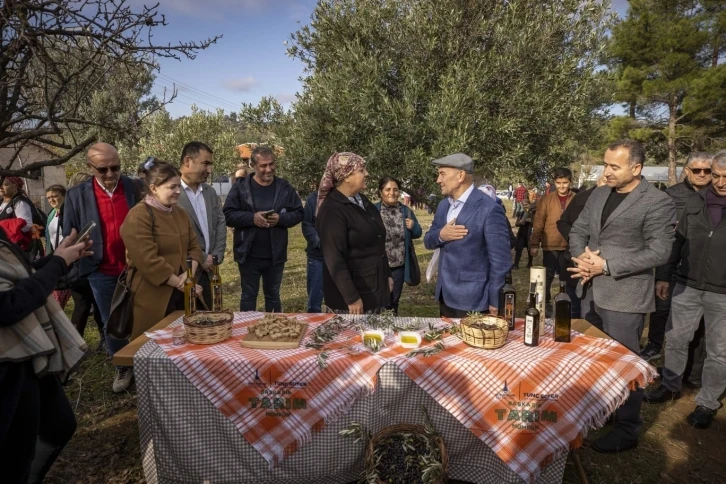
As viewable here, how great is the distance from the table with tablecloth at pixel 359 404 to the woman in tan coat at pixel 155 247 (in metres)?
0.85

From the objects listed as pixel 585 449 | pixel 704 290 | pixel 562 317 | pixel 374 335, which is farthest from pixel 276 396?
pixel 704 290

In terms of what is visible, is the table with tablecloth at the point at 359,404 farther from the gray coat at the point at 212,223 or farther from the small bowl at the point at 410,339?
the gray coat at the point at 212,223

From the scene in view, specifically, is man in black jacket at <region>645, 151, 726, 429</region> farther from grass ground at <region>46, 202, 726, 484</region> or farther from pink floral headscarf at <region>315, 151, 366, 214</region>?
pink floral headscarf at <region>315, 151, 366, 214</region>

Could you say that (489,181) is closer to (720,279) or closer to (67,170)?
(720,279)

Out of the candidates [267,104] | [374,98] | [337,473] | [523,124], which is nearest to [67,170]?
[267,104]

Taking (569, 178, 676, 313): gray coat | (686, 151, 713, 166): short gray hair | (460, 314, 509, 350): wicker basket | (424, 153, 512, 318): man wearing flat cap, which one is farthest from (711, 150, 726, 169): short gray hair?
(460, 314, 509, 350): wicker basket

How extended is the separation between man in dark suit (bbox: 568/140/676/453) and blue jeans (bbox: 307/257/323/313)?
3283 mm

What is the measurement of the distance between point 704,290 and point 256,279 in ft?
14.6

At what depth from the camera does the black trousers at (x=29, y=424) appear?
1945 millimetres

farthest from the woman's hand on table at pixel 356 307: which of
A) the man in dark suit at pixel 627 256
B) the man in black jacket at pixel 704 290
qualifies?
the man in black jacket at pixel 704 290

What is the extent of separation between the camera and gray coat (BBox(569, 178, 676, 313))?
10.0 ft

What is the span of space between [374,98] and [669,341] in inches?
216

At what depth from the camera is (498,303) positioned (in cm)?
336

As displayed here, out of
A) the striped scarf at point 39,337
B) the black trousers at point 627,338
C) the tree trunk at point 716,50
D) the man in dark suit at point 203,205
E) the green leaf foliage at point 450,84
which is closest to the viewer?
the striped scarf at point 39,337
